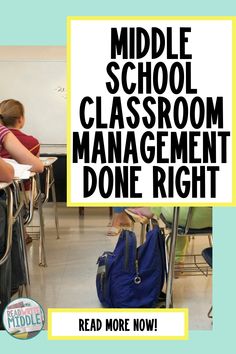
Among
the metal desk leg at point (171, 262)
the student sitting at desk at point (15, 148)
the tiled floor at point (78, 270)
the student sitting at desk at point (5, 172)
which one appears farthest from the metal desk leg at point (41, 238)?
the metal desk leg at point (171, 262)

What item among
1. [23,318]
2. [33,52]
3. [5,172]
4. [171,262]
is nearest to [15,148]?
[5,172]

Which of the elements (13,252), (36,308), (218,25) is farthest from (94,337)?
(218,25)

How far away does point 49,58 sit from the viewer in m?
3.58

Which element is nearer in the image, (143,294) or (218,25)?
(218,25)

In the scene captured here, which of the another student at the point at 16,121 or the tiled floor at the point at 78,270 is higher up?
the another student at the point at 16,121

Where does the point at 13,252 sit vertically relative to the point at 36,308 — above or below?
above

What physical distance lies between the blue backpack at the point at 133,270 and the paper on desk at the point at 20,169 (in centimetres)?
53

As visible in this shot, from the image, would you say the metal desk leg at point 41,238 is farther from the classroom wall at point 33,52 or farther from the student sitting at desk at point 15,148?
the classroom wall at point 33,52

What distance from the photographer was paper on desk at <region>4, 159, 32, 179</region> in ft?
11.0

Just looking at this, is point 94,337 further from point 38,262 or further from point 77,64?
point 77,64

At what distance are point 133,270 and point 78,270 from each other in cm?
25

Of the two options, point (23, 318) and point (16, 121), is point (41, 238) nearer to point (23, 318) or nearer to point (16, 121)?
point (23, 318)

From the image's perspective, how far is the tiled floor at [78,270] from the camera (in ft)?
11.8

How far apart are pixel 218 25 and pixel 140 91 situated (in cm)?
42
